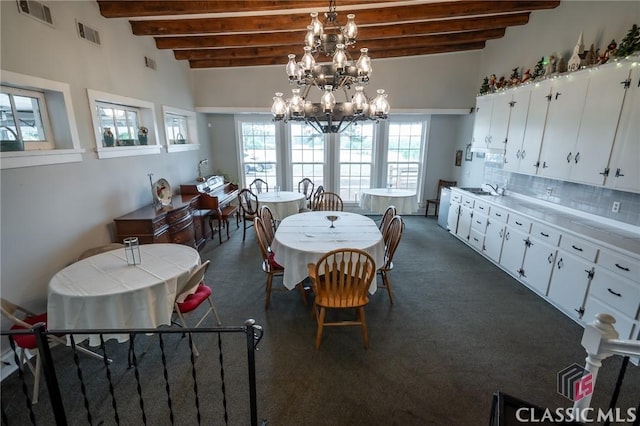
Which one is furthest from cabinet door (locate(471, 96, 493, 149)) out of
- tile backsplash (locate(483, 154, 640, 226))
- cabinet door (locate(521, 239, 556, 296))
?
cabinet door (locate(521, 239, 556, 296))

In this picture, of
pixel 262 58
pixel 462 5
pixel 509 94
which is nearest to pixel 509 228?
pixel 509 94

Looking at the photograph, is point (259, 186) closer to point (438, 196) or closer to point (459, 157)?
point (438, 196)

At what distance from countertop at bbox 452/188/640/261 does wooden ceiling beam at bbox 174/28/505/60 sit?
2.68 m

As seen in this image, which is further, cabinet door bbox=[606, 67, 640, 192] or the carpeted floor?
cabinet door bbox=[606, 67, 640, 192]

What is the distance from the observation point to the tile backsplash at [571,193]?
2953 millimetres

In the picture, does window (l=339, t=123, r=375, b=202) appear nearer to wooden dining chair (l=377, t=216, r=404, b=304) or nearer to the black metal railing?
wooden dining chair (l=377, t=216, r=404, b=304)

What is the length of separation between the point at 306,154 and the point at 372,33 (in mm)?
2745

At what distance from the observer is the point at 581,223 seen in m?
3.14

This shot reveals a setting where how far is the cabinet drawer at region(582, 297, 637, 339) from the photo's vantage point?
7.75 feet

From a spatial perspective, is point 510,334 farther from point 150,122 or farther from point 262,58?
point 262,58

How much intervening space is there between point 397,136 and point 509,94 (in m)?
2.34

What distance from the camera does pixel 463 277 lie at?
3.76 m

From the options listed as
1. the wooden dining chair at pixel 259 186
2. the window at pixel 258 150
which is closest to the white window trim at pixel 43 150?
the wooden dining chair at pixel 259 186

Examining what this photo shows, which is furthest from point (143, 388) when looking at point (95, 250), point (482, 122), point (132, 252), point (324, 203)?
point (482, 122)
